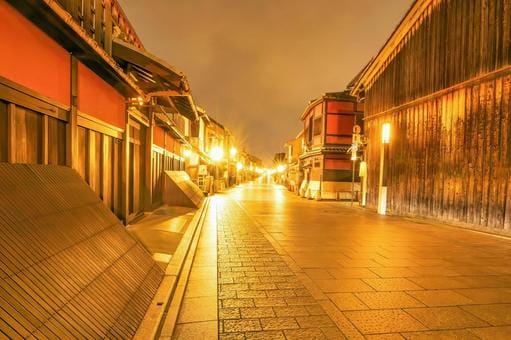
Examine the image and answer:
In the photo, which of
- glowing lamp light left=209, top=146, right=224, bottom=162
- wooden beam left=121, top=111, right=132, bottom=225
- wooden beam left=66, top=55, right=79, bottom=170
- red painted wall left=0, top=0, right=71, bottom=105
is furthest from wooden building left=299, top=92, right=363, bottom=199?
red painted wall left=0, top=0, right=71, bottom=105

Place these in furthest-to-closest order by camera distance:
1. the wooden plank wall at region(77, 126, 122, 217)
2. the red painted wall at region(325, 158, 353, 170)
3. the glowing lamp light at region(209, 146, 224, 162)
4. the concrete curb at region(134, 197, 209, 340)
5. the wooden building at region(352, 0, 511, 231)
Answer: the glowing lamp light at region(209, 146, 224, 162), the red painted wall at region(325, 158, 353, 170), the wooden building at region(352, 0, 511, 231), the wooden plank wall at region(77, 126, 122, 217), the concrete curb at region(134, 197, 209, 340)

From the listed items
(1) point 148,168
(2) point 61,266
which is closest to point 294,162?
(1) point 148,168

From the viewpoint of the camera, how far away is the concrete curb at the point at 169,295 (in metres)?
3.41

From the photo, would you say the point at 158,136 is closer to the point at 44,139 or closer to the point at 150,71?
the point at 150,71

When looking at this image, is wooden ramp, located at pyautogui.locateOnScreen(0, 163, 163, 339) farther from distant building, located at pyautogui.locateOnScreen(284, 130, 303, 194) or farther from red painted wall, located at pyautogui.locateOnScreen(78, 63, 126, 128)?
distant building, located at pyautogui.locateOnScreen(284, 130, 303, 194)

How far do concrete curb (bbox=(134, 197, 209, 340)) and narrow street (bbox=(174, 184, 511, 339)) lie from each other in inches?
7.0

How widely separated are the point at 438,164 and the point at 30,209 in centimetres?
1410

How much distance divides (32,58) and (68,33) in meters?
0.67

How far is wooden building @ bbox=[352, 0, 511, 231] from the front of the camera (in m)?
9.85

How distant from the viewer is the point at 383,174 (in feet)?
53.6

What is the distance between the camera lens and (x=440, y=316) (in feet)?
13.3

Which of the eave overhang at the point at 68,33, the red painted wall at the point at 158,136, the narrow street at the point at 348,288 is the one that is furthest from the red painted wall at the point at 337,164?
the eave overhang at the point at 68,33

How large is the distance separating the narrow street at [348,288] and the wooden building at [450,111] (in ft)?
7.47

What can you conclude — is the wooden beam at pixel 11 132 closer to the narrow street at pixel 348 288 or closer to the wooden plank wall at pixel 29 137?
the wooden plank wall at pixel 29 137
